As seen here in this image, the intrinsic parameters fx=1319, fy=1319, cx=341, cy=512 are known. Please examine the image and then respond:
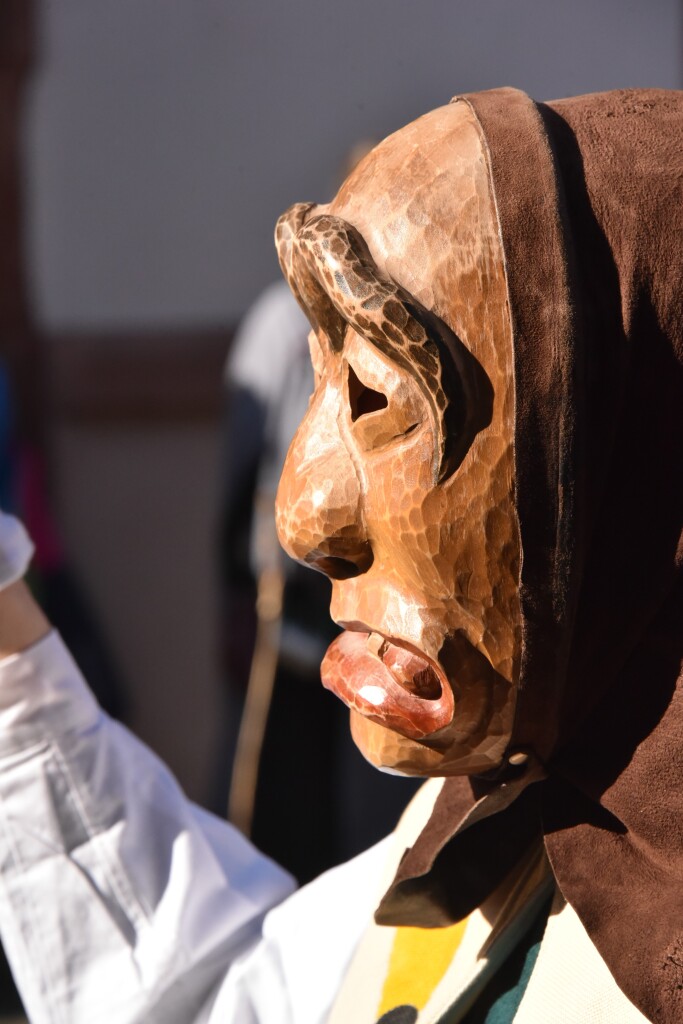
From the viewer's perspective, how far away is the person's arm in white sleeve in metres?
1.29

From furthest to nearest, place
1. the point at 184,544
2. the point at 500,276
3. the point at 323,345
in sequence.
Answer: the point at 184,544, the point at 323,345, the point at 500,276

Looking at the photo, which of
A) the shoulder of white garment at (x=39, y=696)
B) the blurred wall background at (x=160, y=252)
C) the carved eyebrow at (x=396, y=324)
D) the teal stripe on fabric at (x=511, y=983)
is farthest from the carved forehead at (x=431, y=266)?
the blurred wall background at (x=160, y=252)

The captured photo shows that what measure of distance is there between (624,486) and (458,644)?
165 mm

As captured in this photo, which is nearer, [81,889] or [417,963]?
[417,963]

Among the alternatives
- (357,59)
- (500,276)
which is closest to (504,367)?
(500,276)

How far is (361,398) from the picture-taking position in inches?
39.4

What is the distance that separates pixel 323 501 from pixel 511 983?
42 centimetres

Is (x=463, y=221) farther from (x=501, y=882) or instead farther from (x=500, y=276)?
(x=501, y=882)

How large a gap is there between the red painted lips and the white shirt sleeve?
383 millimetres

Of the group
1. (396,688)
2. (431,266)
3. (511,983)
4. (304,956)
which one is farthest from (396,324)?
(304,956)

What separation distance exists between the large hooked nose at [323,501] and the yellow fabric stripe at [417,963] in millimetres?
360

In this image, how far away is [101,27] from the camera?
14.0 ft

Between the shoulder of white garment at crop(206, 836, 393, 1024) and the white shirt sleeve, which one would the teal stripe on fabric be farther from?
the white shirt sleeve

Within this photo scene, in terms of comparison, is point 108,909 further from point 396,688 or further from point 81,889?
point 396,688
